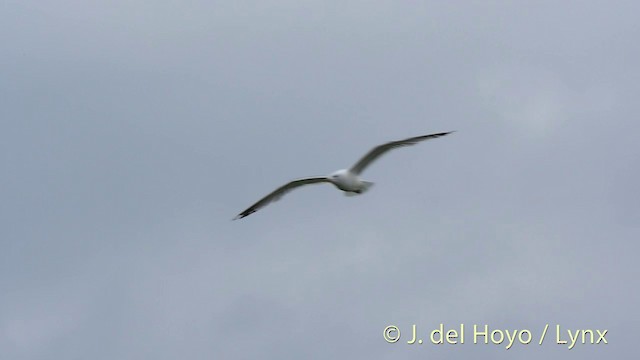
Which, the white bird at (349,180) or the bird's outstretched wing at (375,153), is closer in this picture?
the bird's outstretched wing at (375,153)

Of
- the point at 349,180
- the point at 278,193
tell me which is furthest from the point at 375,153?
the point at 278,193

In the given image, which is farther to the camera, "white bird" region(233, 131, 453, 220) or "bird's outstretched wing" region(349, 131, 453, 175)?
"white bird" region(233, 131, 453, 220)

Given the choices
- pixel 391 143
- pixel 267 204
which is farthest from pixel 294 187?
Answer: pixel 391 143

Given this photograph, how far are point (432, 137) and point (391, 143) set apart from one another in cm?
249

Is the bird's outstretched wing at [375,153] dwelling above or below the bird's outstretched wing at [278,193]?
above

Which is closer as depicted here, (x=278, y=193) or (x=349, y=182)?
(x=349, y=182)

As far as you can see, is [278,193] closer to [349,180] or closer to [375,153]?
[349,180]

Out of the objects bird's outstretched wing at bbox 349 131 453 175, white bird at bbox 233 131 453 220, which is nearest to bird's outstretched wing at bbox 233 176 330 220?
white bird at bbox 233 131 453 220

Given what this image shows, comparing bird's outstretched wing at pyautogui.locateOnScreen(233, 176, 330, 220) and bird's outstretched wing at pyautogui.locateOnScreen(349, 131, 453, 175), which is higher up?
bird's outstretched wing at pyautogui.locateOnScreen(349, 131, 453, 175)

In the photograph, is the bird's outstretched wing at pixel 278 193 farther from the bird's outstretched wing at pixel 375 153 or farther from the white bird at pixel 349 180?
the bird's outstretched wing at pixel 375 153

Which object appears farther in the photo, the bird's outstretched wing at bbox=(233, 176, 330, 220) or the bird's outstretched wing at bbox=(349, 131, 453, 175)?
the bird's outstretched wing at bbox=(233, 176, 330, 220)

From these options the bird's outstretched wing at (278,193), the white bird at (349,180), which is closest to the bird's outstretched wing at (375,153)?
the white bird at (349,180)

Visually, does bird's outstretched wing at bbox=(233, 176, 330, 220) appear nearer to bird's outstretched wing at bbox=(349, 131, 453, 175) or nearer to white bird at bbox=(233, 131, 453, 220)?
white bird at bbox=(233, 131, 453, 220)

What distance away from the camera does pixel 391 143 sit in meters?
48.5
